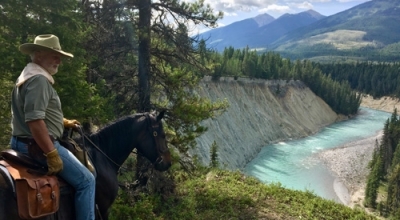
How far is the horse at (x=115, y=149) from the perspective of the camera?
6805 mm

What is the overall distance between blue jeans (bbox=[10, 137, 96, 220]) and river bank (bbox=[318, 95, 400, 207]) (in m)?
47.4

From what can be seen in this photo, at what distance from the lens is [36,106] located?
512cm

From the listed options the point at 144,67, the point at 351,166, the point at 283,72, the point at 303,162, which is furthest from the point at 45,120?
the point at 283,72

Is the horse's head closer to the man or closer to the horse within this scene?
the horse

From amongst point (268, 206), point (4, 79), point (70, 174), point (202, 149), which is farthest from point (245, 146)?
Answer: point (70, 174)

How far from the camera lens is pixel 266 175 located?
52.7 meters

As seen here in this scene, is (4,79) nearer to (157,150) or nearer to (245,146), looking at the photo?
(157,150)

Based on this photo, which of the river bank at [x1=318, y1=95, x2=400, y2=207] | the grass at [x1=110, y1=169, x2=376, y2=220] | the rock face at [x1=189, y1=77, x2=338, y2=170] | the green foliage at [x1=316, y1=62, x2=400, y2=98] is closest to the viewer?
the grass at [x1=110, y1=169, x2=376, y2=220]

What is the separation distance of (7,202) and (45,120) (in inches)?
55.2

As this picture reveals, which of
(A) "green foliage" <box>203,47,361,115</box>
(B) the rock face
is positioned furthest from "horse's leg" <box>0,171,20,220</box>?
(A) "green foliage" <box>203,47,361,115</box>

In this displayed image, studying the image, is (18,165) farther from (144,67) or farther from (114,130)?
(144,67)

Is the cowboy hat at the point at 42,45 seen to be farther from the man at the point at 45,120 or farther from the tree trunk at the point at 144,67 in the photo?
the tree trunk at the point at 144,67

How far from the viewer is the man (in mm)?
5176

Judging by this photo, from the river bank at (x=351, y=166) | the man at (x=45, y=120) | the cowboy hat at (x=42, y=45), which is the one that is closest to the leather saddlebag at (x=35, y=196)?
the man at (x=45, y=120)
